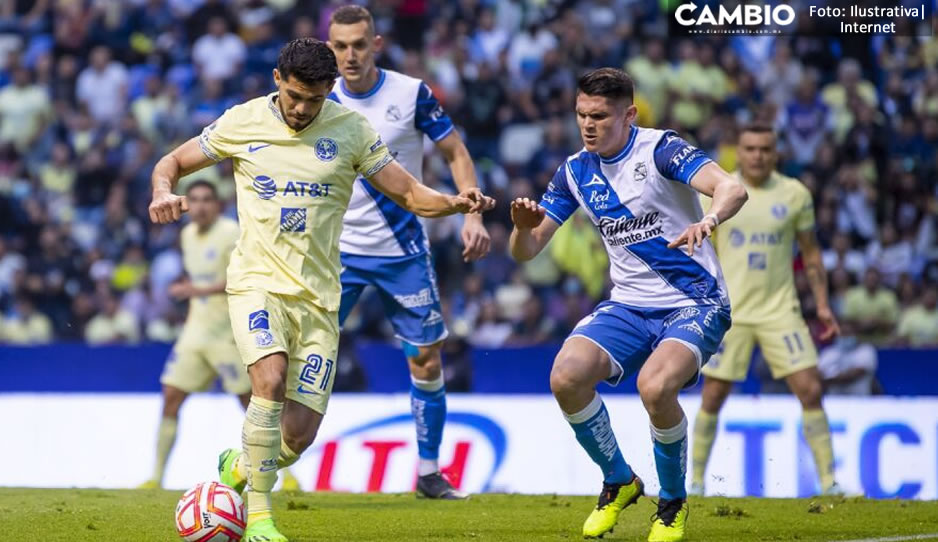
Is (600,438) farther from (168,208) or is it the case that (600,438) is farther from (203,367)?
(203,367)

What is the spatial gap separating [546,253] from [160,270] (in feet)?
15.8

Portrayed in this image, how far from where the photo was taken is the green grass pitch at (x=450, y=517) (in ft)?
23.6

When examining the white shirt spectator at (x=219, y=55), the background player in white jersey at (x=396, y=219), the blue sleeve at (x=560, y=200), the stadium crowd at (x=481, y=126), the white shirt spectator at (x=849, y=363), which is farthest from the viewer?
the white shirt spectator at (x=219, y=55)

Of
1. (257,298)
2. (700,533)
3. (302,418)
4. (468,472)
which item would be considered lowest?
(468,472)

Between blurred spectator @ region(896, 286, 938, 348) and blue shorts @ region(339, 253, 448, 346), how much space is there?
7615 millimetres

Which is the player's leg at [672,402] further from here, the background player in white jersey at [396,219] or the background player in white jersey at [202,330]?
the background player in white jersey at [202,330]

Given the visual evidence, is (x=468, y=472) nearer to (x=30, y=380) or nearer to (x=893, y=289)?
(x=30, y=380)

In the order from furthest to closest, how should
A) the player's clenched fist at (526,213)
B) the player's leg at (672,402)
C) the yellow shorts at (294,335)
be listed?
the player's clenched fist at (526,213) → the player's leg at (672,402) → the yellow shorts at (294,335)

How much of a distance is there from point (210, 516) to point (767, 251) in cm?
597

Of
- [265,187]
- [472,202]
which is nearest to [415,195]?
[472,202]

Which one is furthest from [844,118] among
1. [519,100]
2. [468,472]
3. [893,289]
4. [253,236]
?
[253,236]

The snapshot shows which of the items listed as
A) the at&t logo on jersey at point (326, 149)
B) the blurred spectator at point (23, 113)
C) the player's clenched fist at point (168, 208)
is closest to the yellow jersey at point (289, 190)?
the at&t logo on jersey at point (326, 149)

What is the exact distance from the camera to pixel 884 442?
12133 mm

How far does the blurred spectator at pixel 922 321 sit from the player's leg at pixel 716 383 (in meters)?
4.73
